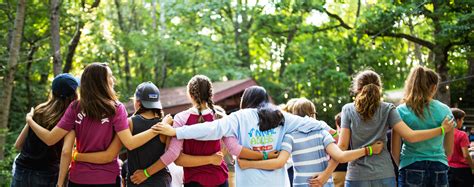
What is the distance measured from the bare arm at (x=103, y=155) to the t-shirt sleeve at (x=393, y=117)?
2.33 metres

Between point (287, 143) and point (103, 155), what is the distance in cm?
149

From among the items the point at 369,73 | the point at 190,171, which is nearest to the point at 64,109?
the point at 190,171

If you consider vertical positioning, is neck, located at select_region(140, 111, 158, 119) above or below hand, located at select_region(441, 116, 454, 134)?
above

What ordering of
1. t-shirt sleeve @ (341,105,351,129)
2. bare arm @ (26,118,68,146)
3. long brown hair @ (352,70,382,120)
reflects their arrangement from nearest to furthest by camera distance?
bare arm @ (26,118,68,146), long brown hair @ (352,70,382,120), t-shirt sleeve @ (341,105,351,129)

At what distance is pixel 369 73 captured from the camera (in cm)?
506

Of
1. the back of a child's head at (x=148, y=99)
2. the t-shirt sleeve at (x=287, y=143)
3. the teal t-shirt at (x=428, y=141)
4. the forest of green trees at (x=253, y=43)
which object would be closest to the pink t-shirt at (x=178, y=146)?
the back of a child's head at (x=148, y=99)

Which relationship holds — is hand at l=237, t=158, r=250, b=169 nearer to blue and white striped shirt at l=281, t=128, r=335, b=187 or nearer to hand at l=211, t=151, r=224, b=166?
hand at l=211, t=151, r=224, b=166

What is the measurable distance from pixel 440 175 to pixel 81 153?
3081 mm

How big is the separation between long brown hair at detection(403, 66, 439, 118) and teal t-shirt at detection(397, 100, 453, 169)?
45mm

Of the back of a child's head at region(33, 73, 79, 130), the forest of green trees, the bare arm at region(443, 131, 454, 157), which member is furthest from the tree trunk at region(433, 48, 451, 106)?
the back of a child's head at region(33, 73, 79, 130)

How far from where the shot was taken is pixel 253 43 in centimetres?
2798

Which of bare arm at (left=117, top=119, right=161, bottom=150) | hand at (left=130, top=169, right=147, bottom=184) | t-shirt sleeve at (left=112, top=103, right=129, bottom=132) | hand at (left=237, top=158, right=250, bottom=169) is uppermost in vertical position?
t-shirt sleeve at (left=112, top=103, right=129, bottom=132)

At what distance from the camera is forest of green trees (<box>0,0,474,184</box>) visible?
48.1 feet

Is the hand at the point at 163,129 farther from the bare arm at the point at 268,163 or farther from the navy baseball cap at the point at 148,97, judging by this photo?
the bare arm at the point at 268,163
